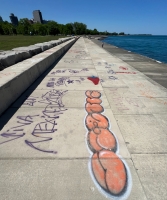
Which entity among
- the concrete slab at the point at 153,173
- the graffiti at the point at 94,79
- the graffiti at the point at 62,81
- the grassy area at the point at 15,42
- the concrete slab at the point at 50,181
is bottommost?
the grassy area at the point at 15,42

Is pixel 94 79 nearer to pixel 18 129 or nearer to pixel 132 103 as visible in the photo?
pixel 132 103

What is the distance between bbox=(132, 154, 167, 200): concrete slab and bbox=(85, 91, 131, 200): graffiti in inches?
8.9

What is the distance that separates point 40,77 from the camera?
633 cm

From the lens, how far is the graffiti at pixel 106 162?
78.5 inches

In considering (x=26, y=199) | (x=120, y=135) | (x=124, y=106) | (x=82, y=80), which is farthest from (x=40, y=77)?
(x=26, y=199)

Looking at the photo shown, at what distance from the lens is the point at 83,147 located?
2629 millimetres

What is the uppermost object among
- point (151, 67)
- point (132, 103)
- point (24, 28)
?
point (132, 103)

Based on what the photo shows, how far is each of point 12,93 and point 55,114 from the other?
1.51 metres

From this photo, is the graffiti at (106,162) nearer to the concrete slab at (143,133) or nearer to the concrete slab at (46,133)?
the concrete slab at (46,133)

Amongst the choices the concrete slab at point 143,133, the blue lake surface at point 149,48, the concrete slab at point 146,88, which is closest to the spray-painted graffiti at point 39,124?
the concrete slab at point 143,133

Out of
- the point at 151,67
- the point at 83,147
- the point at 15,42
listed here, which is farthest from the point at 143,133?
the point at 15,42

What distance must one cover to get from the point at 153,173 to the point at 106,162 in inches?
29.4

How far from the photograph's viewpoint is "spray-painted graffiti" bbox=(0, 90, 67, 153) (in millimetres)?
2750

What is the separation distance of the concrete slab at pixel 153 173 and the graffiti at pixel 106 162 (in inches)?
8.9
